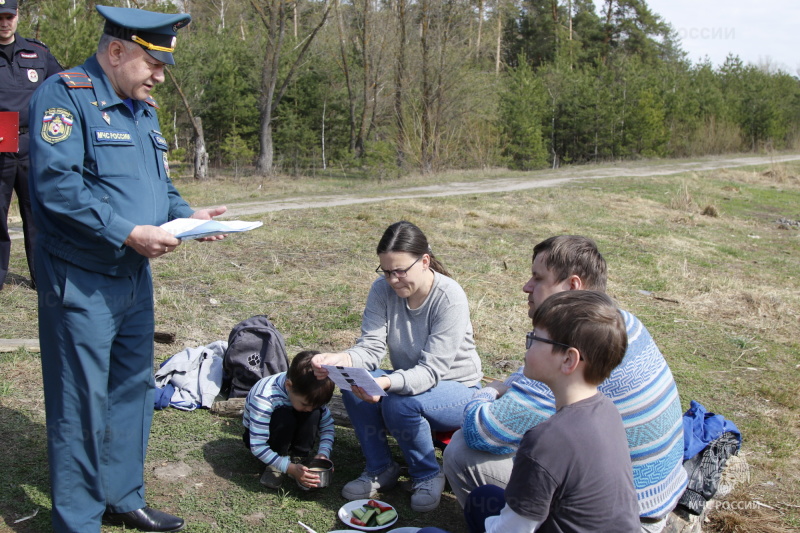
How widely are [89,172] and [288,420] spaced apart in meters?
1.57

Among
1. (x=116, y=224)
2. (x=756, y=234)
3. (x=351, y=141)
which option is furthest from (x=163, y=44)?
(x=351, y=141)

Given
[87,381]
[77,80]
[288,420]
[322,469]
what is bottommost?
[322,469]

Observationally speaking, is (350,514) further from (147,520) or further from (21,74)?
(21,74)

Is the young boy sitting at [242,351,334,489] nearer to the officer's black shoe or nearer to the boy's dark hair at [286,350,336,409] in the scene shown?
the boy's dark hair at [286,350,336,409]

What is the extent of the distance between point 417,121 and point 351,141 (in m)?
5.78

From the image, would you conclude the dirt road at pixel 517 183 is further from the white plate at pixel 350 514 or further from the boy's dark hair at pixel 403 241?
the white plate at pixel 350 514

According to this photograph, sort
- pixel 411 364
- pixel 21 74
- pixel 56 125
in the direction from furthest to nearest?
pixel 21 74 < pixel 411 364 < pixel 56 125

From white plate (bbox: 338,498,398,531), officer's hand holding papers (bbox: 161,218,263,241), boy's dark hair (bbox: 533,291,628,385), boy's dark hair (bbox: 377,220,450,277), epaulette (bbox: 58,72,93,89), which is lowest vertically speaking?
white plate (bbox: 338,498,398,531)

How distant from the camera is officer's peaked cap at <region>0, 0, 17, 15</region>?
17.9 ft

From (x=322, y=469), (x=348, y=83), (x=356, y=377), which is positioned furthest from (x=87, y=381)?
(x=348, y=83)

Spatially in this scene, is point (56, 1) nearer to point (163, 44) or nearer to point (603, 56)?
point (163, 44)

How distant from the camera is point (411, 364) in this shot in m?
3.79

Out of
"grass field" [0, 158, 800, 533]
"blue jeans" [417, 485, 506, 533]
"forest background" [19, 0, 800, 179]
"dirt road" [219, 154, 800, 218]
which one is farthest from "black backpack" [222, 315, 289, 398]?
"forest background" [19, 0, 800, 179]

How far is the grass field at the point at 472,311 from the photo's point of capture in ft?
11.7
